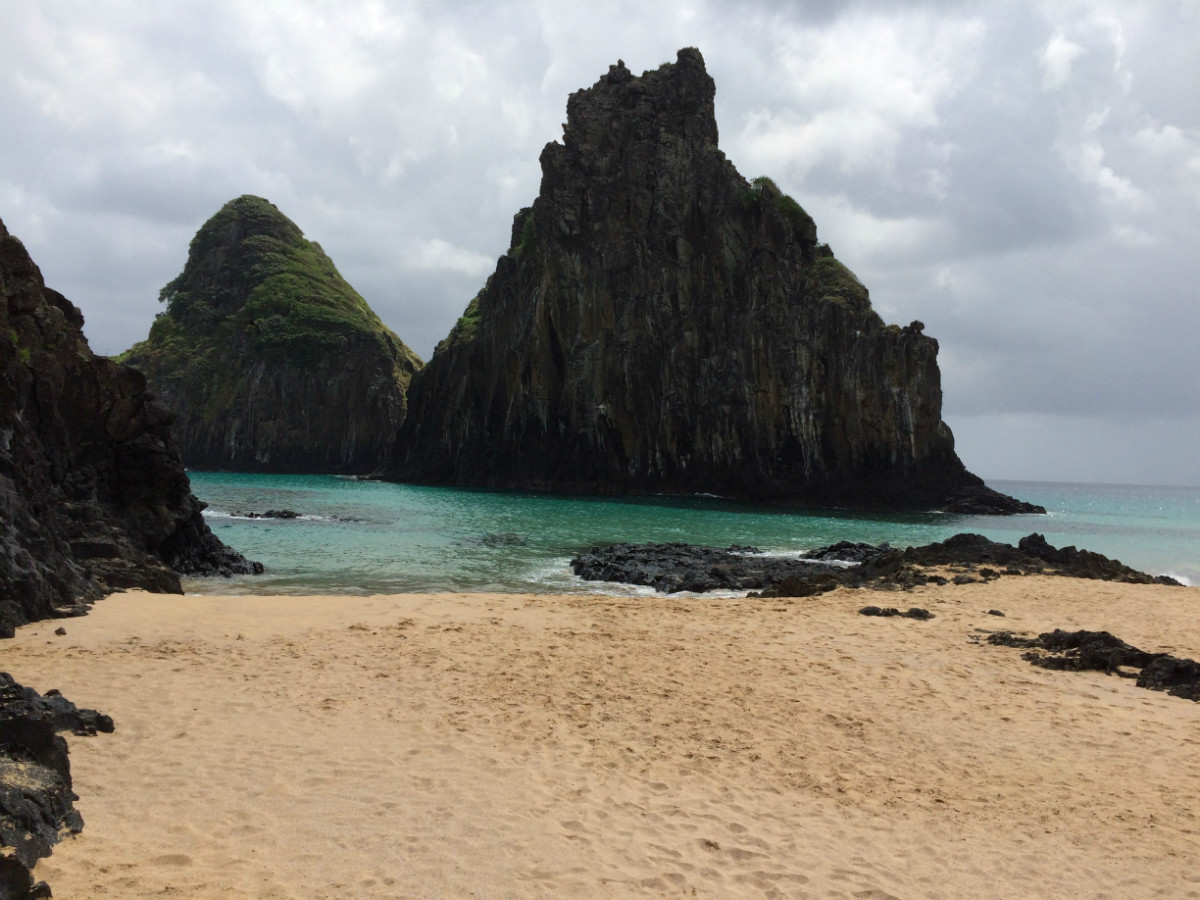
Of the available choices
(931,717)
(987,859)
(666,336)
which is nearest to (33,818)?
(987,859)

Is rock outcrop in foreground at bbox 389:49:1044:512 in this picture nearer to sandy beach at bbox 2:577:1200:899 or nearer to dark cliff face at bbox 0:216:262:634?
dark cliff face at bbox 0:216:262:634

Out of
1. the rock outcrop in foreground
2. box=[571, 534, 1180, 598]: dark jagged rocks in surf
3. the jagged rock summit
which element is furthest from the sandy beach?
the jagged rock summit

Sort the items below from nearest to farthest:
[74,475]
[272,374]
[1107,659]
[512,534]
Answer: [1107,659] < [74,475] < [512,534] < [272,374]

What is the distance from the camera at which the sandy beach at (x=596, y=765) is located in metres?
4.59

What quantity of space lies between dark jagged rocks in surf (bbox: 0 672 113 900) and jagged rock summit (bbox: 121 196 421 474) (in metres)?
97.6

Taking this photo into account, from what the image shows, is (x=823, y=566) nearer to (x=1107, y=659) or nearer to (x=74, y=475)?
(x=1107, y=659)

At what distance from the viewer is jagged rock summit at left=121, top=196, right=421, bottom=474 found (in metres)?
102

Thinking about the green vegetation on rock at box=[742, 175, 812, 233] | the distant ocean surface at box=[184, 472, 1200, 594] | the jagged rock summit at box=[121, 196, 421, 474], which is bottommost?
the distant ocean surface at box=[184, 472, 1200, 594]

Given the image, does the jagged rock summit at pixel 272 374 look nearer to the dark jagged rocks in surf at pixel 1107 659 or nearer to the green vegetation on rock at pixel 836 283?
the green vegetation on rock at pixel 836 283

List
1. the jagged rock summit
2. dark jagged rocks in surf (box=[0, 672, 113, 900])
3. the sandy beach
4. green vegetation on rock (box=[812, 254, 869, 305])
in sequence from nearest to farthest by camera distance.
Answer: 1. dark jagged rocks in surf (box=[0, 672, 113, 900])
2. the sandy beach
3. green vegetation on rock (box=[812, 254, 869, 305])
4. the jagged rock summit

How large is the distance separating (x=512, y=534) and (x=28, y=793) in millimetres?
26532

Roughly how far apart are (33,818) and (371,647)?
19.7ft

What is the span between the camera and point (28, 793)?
4.23 meters

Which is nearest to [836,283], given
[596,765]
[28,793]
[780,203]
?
[780,203]
